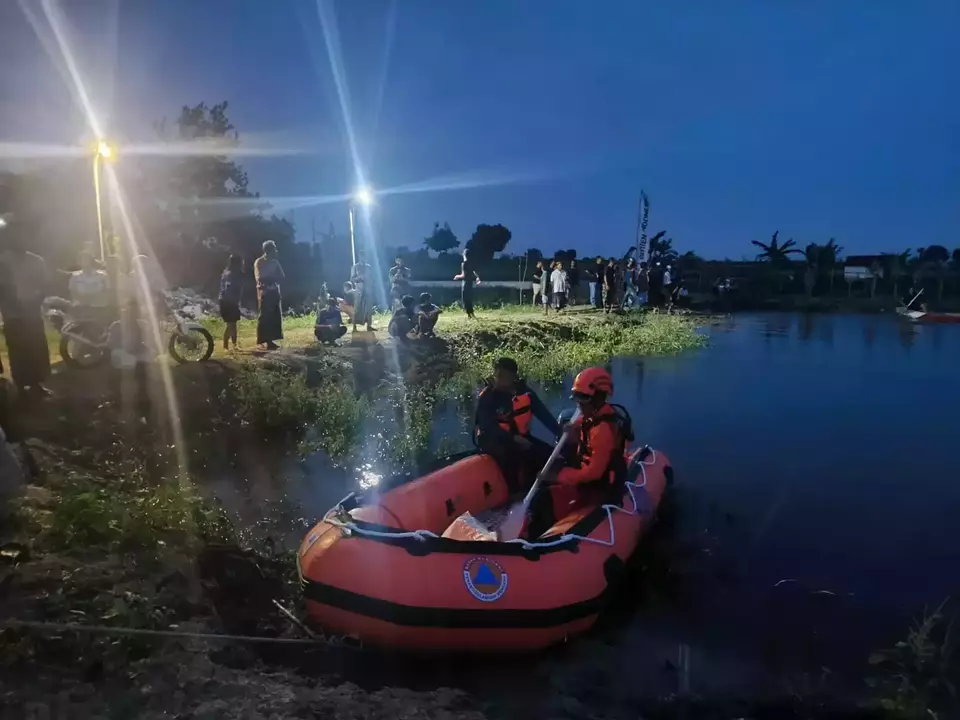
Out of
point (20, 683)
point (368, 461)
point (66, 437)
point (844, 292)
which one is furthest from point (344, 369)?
point (844, 292)

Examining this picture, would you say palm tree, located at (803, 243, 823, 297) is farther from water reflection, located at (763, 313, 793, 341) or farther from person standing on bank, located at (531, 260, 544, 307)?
person standing on bank, located at (531, 260, 544, 307)

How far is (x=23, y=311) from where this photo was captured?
721 cm


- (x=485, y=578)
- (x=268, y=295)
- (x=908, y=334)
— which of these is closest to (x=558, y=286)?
(x=268, y=295)

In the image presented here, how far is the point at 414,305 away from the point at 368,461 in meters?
5.05

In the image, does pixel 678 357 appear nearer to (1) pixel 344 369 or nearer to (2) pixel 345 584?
(1) pixel 344 369

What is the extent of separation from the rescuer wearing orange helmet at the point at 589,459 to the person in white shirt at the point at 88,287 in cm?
583

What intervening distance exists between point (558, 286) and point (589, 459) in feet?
48.1

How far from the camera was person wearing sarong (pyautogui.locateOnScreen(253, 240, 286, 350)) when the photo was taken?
11.1m

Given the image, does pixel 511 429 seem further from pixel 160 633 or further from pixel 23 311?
pixel 23 311

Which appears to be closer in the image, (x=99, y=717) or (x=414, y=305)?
(x=99, y=717)

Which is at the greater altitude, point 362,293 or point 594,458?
point 362,293

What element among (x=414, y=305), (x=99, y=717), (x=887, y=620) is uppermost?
(x=414, y=305)

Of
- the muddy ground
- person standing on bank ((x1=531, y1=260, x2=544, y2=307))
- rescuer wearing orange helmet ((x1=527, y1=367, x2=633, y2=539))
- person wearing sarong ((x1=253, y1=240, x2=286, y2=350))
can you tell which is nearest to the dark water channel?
the muddy ground

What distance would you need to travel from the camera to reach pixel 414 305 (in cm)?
1310
